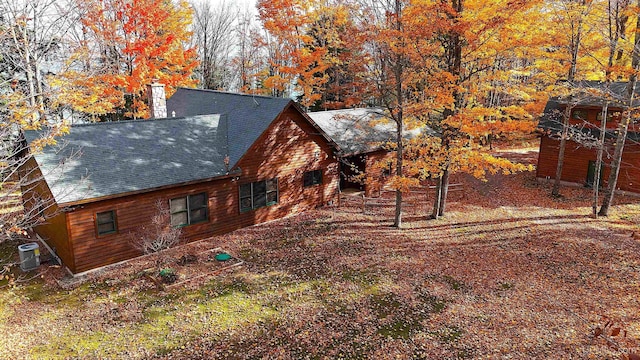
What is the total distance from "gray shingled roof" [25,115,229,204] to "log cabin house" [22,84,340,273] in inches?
1.4

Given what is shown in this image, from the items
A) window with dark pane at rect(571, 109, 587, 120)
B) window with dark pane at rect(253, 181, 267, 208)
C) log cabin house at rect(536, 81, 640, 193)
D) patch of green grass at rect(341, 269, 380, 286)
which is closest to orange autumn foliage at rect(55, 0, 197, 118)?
window with dark pane at rect(253, 181, 267, 208)

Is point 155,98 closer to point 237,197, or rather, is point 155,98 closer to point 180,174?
point 180,174

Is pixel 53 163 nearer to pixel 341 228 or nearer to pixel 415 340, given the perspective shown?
pixel 341 228

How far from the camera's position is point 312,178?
20.7m

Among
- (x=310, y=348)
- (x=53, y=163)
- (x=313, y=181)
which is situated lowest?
(x=310, y=348)

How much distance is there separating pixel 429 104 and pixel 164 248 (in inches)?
467

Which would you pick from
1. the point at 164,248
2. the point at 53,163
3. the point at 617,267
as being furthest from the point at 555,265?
the point at 53,163

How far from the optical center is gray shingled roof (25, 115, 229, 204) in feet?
44.1

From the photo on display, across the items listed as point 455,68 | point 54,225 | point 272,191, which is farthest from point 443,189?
point 54,225

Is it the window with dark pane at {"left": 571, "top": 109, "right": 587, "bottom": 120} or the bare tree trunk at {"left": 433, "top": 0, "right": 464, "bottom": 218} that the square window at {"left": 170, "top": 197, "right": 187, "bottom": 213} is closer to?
the bare tree trunk at {"left": 433, "top": 0, "right": 464, "bottom": 218}

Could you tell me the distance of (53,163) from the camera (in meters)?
13.6

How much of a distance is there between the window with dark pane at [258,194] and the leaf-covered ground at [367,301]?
1148 mm

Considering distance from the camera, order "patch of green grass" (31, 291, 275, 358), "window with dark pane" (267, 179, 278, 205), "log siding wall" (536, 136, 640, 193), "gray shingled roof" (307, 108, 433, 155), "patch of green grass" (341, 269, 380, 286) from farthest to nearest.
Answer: "log siding wall" (536, 136, 640, 193) → "gray shingled roof" (307, 108, 433, 155) → "window with dark pane" (267, 179, 278, 205) → "patch of green grass" (341, 269, 380, 286) → "patch of green grass" (31, 291, 275, 358)

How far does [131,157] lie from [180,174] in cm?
191
